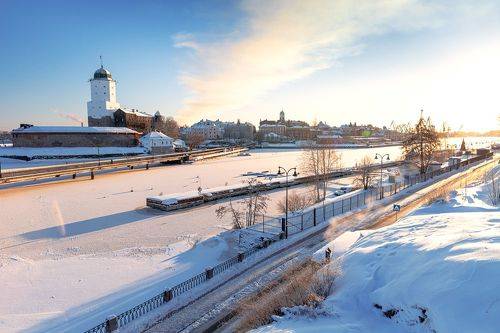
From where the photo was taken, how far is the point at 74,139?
80.7 meters

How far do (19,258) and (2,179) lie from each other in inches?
1152

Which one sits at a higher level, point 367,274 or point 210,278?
point 367,274

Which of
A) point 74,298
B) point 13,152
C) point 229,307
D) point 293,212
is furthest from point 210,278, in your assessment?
point 13,152

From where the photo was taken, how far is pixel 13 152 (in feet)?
239

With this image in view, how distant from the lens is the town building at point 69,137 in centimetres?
7688

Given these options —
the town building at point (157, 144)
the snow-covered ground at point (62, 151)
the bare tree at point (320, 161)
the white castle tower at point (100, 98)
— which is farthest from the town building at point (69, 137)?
the bare tree at point (320, 161)

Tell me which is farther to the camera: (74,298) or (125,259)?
(125,259)

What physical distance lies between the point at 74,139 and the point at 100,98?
34806mm

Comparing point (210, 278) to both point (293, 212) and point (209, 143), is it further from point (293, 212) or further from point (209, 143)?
point (209, 143)

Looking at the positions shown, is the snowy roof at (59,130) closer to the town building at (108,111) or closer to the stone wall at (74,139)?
the stone wall at (74,139)

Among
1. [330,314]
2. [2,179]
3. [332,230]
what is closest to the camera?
[330,314]

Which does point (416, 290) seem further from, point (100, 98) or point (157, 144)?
point (100, 98)

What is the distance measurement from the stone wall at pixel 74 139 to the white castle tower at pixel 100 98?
80.0ft

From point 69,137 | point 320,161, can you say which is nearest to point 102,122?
point 69,137
